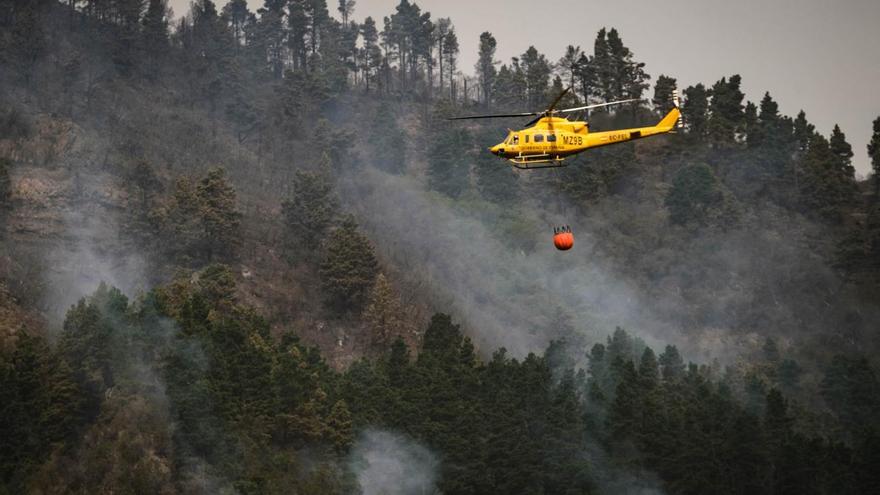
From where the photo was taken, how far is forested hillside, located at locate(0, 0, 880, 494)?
188 feet

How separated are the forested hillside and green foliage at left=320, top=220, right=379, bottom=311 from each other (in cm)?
27

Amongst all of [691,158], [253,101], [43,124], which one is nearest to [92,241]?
[43,124]

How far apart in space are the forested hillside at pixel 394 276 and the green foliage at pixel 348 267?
0.90 ft

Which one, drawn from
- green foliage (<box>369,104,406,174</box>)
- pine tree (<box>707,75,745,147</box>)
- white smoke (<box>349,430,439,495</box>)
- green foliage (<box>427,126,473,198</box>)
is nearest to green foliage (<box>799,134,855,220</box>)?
pine tree (<box>707,75,745,147</box>)

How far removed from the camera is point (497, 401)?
62.1 m

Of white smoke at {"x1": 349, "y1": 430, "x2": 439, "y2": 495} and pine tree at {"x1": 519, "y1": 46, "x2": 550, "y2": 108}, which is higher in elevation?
pine tree at {"x1": 519, "y1": 46, "x2": 550, "y2": 108}

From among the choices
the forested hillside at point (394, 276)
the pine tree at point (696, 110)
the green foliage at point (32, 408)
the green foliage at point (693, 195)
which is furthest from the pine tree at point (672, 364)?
the pine tree at point (696, 110)

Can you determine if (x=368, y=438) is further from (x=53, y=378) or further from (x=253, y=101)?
(x=253, y=101)

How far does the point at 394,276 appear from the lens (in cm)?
8956

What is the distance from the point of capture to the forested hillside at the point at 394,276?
57.4 m

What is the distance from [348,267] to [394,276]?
24.3 ft

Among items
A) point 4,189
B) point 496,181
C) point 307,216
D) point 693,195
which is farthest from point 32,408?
point 693,195

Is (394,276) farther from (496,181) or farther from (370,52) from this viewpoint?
(370,52)

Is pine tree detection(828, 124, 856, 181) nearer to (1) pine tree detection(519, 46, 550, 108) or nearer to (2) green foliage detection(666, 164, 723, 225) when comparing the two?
(2) green foliage detection(666, 164, 723, 225)
